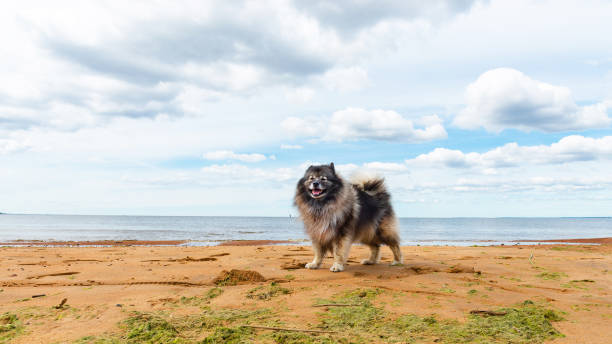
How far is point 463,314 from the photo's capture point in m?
3.22

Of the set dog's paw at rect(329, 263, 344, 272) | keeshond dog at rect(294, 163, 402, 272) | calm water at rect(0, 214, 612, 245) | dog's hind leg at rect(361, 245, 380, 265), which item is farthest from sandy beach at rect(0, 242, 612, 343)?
calm water at rect(0, 214, 612, 245)

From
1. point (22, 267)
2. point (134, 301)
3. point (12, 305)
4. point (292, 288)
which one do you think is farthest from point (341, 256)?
point (22, 267)

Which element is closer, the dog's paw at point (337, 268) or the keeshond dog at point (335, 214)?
the dog's paw at point (337, 268)

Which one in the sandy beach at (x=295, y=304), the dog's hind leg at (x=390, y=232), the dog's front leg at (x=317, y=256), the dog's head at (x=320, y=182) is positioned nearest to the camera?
the sandy beach at (x=295, y=304)

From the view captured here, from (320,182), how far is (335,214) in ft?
1.98

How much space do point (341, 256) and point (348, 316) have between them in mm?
2734

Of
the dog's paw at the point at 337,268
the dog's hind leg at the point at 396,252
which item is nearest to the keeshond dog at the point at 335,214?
the dog's paw at the point at 337,268

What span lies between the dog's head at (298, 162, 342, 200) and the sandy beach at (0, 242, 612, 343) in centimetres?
132

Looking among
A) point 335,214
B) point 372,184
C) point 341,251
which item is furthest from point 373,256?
point 335,214

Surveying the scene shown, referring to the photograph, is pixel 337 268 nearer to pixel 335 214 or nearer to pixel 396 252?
pixel 335 214

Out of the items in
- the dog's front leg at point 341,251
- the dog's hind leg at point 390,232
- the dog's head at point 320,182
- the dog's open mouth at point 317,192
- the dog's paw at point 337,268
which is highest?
the dog's head at point 320,182

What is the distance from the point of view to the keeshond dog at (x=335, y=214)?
5863 millimetres

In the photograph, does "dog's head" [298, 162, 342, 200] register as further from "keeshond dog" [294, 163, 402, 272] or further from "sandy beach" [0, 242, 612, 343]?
"sandy beach" [0, 242, 612, 343]

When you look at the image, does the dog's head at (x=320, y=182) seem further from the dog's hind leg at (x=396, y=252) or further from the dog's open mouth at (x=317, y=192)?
the dog's hind leg at (x=396, y=252)
